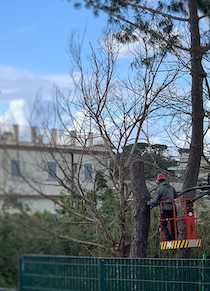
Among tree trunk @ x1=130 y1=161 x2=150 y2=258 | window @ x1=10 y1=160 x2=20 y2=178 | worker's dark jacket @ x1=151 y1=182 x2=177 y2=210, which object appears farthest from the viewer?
tree trunk @ x1=130 y1=161 x2=150 y2=258

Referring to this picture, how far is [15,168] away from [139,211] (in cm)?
817

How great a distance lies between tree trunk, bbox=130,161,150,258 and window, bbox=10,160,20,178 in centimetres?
790

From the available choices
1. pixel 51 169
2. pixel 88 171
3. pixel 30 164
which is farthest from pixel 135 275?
pixel 30 164

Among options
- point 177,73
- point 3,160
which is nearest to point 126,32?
point 177,73

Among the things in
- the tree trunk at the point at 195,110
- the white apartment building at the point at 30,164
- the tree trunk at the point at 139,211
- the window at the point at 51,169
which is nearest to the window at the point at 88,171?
the tree trunk at the point at 139,211

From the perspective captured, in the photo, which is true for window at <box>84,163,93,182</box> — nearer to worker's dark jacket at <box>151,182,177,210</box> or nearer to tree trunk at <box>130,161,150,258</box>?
worker's dark jacket at <box>151,182,177,210</box>

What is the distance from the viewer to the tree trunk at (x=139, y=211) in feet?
52.7

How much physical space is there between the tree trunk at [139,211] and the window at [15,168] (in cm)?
790

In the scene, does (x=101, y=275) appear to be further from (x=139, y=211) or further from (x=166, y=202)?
(x=139, y=211)

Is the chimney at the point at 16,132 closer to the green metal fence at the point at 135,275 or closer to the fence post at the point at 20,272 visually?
the fence post at the point at 20,272

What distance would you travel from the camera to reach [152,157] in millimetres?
20703

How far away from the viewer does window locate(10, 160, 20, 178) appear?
328 inches

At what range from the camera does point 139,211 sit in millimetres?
16203

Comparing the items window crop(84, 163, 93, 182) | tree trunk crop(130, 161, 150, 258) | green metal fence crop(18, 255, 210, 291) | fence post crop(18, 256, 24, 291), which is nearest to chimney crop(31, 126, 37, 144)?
fence post crop(18, 256, 24, 291)
